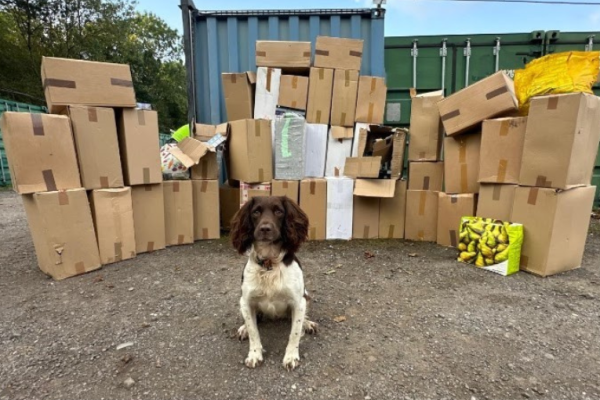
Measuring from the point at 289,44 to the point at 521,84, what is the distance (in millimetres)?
2524

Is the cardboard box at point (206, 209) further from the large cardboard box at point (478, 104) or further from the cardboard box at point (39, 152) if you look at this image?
the large cardboard box at point (478, 104)

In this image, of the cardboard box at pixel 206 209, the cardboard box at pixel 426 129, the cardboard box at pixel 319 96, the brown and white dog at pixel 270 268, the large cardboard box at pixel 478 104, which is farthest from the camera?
the cardboard box at pixel 319 96

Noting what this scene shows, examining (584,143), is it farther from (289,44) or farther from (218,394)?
(218,394)

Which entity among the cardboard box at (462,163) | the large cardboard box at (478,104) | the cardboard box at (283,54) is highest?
the cardboard box at (283,54)

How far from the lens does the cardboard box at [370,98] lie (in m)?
3.94

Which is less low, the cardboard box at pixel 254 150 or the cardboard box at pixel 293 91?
the cardboard box at pixel 293 91

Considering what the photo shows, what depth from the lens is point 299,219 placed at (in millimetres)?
1975

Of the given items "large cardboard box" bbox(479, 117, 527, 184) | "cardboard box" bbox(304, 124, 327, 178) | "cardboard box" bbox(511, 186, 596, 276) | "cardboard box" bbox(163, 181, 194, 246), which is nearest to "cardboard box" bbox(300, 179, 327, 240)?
"cardboard box" bbox(304, 124, 327, 178)

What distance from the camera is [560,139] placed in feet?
8.66

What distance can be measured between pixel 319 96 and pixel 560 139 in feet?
8.06

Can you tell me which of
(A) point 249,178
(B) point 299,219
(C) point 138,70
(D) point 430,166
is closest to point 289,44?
(A) point 249,178

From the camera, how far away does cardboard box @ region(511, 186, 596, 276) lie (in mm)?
2699

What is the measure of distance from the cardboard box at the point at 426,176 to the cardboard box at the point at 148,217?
9.50 feet

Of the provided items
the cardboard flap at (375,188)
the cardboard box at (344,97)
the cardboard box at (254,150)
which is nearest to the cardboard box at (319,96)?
the cardboard box at (344,97)
